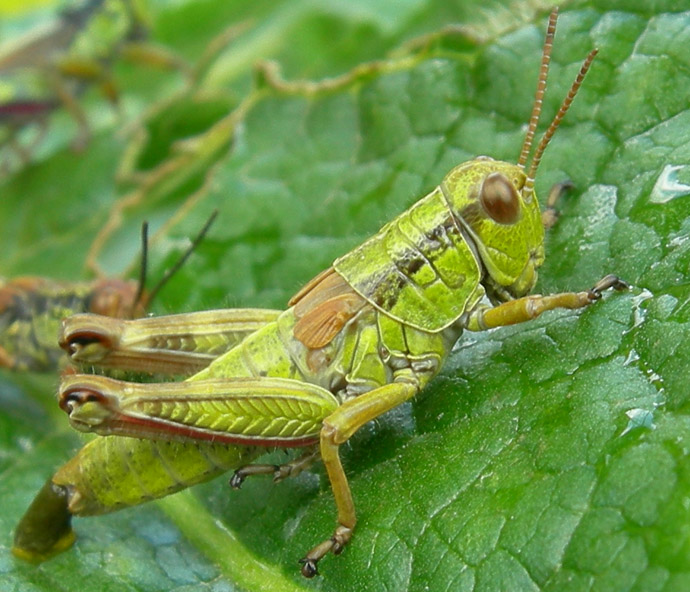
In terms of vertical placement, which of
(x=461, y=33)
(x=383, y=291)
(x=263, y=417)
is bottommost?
(x=263, y=417)

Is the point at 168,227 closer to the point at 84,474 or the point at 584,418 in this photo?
the point at 84,474

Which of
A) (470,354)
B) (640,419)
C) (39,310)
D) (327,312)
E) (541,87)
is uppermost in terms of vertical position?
(541,87)

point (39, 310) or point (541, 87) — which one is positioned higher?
point (541, 87)

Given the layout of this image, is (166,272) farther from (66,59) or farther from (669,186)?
(66,59)

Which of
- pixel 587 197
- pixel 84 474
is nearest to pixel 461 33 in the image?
pixel 587 197

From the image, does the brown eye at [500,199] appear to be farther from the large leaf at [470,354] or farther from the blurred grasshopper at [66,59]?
the blurred grasshopper at [66,59]

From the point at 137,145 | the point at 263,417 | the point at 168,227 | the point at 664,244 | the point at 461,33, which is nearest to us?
the point at 664,244

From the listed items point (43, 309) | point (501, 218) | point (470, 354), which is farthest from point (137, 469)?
point (43, 309)
